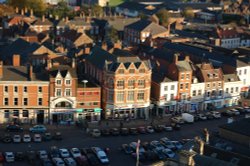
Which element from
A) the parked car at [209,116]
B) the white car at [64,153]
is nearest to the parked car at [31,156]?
the white car at [64,153]

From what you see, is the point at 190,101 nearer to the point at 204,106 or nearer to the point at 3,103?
the point at 204,106

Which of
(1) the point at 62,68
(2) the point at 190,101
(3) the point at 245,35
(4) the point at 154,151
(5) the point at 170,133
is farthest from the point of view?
(3) the point at 245,35

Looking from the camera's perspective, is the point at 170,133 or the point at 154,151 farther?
the point at 170,133

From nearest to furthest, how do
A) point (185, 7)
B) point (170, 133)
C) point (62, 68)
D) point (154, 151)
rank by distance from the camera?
point (154, 151) < point (170, 133) < point (62, 68) < point (185, 7)

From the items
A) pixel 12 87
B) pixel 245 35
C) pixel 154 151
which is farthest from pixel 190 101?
pixel 245 35

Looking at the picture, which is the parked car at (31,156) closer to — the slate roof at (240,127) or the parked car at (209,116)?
the slate roof at (240,127)

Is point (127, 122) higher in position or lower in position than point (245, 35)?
lower

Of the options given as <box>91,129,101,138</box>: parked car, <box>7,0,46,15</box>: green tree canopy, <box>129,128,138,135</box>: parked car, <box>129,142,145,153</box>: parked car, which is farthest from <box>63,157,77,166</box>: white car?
<box>7,0,46,15</box>: green tree canopy
